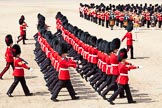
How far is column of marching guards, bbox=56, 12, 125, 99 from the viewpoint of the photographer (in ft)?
42.5

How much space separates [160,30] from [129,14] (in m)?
2.37

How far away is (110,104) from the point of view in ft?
40.3

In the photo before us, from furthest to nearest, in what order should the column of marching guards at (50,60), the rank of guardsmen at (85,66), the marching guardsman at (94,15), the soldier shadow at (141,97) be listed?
the marching guardsman at (94,15)
the column of marching guards at (50,60)
the soldier shadow at (141,97)
the rank of guardsmen at (85,66)

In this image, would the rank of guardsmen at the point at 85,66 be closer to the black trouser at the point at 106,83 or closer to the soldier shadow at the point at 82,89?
the black trouser at the point at 106,83

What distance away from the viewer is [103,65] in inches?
527

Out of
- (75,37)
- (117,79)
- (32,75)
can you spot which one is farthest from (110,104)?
(75,37)

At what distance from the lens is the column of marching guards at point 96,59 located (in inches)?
510

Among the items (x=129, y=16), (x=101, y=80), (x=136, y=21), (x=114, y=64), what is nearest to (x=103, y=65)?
(x=101, y=80)

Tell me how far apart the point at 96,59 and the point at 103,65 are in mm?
1054

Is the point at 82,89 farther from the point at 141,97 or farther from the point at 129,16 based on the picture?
the point at 129,16

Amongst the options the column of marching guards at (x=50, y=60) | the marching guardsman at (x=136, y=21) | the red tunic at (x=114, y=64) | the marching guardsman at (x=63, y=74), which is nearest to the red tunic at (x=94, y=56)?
the column of marching guards at (x=50, y=60)

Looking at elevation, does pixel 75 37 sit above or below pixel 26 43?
above

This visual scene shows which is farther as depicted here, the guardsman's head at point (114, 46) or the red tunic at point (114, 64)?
the guardsman's head at point (114, 46)

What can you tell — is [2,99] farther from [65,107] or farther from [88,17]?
[88,17]
